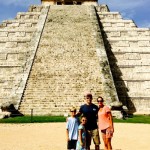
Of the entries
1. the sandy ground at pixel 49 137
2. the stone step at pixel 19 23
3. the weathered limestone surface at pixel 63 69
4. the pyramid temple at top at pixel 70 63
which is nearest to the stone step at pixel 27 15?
the pyramid temple at top at pixel 70 63

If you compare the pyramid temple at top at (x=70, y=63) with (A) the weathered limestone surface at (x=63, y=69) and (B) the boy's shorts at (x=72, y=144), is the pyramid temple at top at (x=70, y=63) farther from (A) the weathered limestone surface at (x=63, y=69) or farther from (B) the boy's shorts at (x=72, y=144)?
(B) the boy's shorts at (x=72, y=144)

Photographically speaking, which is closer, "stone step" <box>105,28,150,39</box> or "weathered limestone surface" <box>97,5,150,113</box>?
"weathered limestone surface" <box>97,5,150,113</box>

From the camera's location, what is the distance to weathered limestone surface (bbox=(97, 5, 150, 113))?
22094 millimetres

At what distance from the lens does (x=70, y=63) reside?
2275 cm

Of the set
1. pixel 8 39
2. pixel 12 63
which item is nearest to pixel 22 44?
pixel 8 39

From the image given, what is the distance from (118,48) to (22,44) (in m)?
7.04

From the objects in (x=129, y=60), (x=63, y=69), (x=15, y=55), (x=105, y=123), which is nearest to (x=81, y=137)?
(x=105, y=123)

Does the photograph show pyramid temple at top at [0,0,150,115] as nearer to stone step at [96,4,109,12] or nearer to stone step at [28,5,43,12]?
Answer: stone step at [96,4,109,12]

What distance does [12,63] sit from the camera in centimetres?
2436

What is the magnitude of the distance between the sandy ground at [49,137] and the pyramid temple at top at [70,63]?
119 inches

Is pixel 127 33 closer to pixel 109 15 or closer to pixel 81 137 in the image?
pixel 109 15

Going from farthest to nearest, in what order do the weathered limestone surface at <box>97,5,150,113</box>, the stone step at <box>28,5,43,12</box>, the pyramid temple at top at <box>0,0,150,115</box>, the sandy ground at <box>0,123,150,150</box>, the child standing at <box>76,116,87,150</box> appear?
the stone step at <box>28,5,43,12</box> < the weathered limestone surface at <box>97,5,150,113</box> < the pyramid temple at top at <box>0,0,150,115</box> < the sandy ground at <box>0,123,150,150</box> < the child standing at <box>76,116,87,150</box>

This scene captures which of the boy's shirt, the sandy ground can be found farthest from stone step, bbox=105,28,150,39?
the boy's shirt

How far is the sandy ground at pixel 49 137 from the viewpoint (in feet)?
36.7
